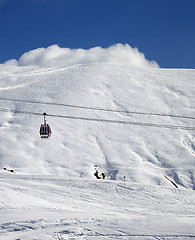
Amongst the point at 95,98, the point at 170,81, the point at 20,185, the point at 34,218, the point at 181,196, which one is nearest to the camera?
the point at 34,218

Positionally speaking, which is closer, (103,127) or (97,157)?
(97,157)

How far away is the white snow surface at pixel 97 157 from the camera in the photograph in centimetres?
1466

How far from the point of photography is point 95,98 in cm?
5419

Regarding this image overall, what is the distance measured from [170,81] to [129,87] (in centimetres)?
951

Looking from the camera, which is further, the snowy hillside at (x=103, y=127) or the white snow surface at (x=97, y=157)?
the snowy hillside at (x=103, y=127)

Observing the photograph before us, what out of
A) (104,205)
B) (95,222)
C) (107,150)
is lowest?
(95,222)

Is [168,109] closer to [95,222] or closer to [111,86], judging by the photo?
[111,86]

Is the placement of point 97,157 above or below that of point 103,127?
below

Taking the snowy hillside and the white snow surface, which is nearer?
the white snow surface

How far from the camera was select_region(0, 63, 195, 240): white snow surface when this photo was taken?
14.7 m

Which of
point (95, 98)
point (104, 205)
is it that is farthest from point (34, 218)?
point (95, 98)

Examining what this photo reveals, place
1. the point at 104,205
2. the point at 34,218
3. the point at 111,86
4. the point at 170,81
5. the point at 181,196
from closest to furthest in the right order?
the point at 34,218 → the point at 104,205 → the point at 181,196 → the point at 111,86 → the point at 170,81

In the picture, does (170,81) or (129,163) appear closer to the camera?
(129,163)

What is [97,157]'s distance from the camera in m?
40.4
